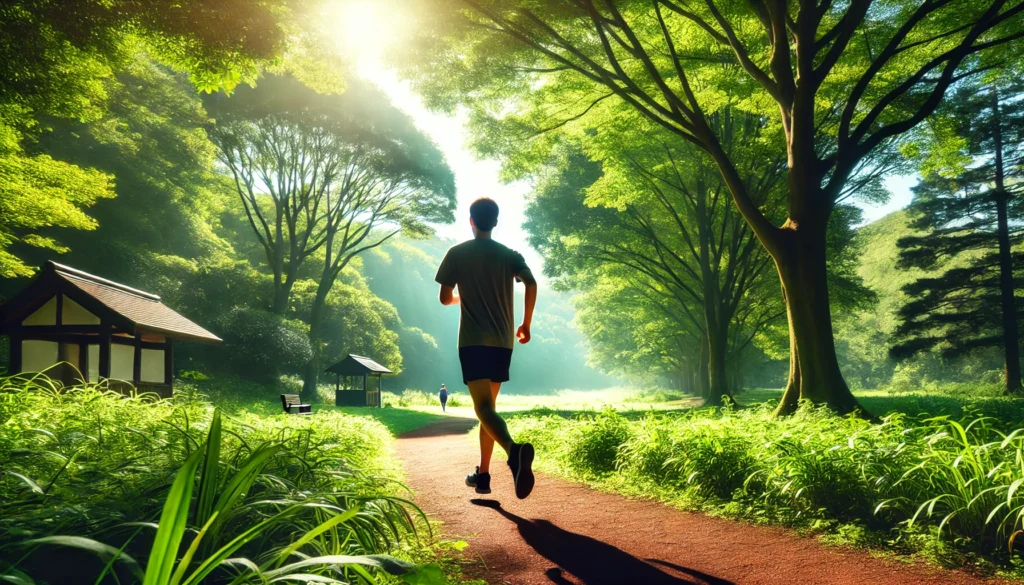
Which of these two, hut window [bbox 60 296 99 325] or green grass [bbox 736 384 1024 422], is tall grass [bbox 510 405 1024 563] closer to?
green grass [bbox 736 384 1024 422]

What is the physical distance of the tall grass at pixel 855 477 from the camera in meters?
3.03

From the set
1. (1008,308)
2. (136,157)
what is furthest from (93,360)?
(1008,308)

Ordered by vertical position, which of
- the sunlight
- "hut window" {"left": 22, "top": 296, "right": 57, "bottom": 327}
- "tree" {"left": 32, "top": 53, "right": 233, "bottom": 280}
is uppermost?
"tree" {"left": 32, "top": 53, "right": 233, "bottom": 280}

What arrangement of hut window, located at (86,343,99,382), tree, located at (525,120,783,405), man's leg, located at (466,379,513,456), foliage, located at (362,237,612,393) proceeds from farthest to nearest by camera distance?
1. foliage, located at (362,237,612,393)
2. tree, located at (525,120,783,405)
3. hut window, located at (86,343,99,382)
4. man's leg, located at (466,379,513,456)

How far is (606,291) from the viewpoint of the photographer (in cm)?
2694

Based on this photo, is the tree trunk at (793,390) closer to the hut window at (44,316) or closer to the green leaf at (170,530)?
the green leaf at (170,530)

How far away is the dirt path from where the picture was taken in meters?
2.75

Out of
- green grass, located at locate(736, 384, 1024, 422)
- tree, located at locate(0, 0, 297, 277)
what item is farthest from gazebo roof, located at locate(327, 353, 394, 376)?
green grass, located at locate(736, 384, 1024, 422)

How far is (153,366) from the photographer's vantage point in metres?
16.9

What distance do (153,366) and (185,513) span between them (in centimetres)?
1832

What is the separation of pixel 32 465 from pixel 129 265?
23586mm

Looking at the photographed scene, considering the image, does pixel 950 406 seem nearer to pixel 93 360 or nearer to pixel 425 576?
pixel 425 576

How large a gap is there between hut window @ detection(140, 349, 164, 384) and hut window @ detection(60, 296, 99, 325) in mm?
2783

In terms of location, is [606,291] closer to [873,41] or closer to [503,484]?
[873,41]
